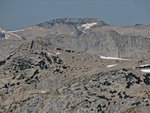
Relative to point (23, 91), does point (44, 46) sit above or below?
above

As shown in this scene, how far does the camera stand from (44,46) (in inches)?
7751

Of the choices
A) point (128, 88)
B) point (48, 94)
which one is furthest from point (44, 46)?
point (128, 88)

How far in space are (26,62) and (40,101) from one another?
149 feet

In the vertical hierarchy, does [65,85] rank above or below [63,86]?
above

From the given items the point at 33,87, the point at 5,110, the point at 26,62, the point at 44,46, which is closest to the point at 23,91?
the point at 33,87

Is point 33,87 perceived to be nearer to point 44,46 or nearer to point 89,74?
point 89,74

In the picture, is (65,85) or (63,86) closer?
(63,86)

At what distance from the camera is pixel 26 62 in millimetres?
175625

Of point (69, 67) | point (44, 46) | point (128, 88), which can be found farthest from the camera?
point (44, 46)

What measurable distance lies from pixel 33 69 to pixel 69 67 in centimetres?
1977

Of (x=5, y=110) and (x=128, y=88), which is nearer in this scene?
(x=128, y=88)

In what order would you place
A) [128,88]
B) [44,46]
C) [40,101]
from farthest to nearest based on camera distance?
[44,46], [40,101], [128,88]

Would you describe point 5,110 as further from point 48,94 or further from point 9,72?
point 9,72

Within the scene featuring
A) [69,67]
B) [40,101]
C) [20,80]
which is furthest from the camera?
[69,67]
